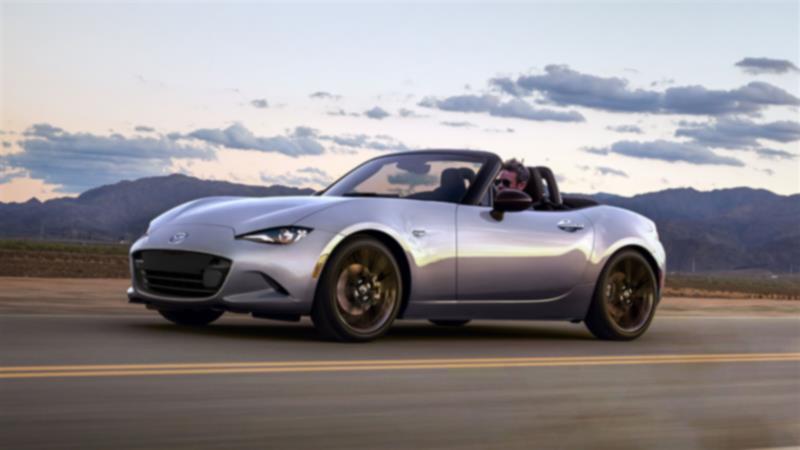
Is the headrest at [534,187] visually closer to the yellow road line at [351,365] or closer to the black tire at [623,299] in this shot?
the black tire at [623,299]

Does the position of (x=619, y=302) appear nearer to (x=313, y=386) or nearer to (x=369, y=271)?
(x=369, y=271)

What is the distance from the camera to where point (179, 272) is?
9367 mm

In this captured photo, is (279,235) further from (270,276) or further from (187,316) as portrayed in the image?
(187,316)

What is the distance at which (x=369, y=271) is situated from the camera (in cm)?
933

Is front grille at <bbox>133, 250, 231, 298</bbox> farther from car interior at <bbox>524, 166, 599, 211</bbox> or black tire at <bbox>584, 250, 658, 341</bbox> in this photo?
black tire at <bbox>584, 250, 658, 341</bbox>

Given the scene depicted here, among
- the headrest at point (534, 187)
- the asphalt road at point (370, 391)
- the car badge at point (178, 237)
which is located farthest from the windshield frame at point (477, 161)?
the car badge at point (178, 237)

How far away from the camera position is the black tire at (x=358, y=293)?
9.10 metres

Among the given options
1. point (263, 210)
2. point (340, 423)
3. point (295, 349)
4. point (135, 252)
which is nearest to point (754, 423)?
point (340, 423)

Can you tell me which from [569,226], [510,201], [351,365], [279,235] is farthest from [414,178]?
[351,365]

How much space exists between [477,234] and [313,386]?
3.50m

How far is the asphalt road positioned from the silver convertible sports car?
0.29 m

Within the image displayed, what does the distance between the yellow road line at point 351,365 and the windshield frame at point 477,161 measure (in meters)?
1.76

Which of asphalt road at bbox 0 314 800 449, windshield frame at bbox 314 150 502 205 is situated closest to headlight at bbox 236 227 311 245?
asphalt road at bbox 0 314 800 449

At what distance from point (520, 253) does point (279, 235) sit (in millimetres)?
2296
